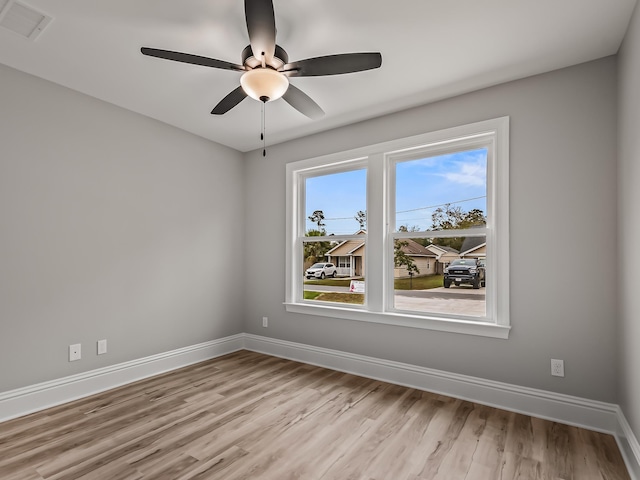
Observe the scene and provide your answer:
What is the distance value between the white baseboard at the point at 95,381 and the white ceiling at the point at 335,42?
242cm

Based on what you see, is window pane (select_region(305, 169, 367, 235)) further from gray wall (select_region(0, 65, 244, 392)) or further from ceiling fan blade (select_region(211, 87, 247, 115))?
ceiling fan blade (select_region(211, 87, 247, 115))

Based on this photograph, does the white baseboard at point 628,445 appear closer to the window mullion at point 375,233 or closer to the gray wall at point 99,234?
the window mullion at point 375,233

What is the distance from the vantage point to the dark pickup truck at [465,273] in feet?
9.70

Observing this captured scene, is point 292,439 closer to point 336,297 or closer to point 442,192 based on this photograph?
point 336,297

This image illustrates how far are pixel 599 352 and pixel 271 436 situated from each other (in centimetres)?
232

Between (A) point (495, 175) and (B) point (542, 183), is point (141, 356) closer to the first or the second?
(A) point (495, 175)

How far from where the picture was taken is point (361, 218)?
3646 mm

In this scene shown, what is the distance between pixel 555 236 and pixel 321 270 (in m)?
2.29

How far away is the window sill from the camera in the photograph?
2.75 meters

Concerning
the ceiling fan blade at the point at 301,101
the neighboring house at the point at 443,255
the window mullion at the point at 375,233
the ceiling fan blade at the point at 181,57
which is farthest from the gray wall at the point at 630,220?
the ceiling fan blade at the point at 181,57

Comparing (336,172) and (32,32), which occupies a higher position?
(32,32)

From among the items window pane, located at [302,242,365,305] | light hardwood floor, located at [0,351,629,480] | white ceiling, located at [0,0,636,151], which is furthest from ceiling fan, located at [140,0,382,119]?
light hardwood floor, located at [0,351,629,480]

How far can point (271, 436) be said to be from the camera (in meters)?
2.30

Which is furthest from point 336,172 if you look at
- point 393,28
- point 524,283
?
point 524,283
